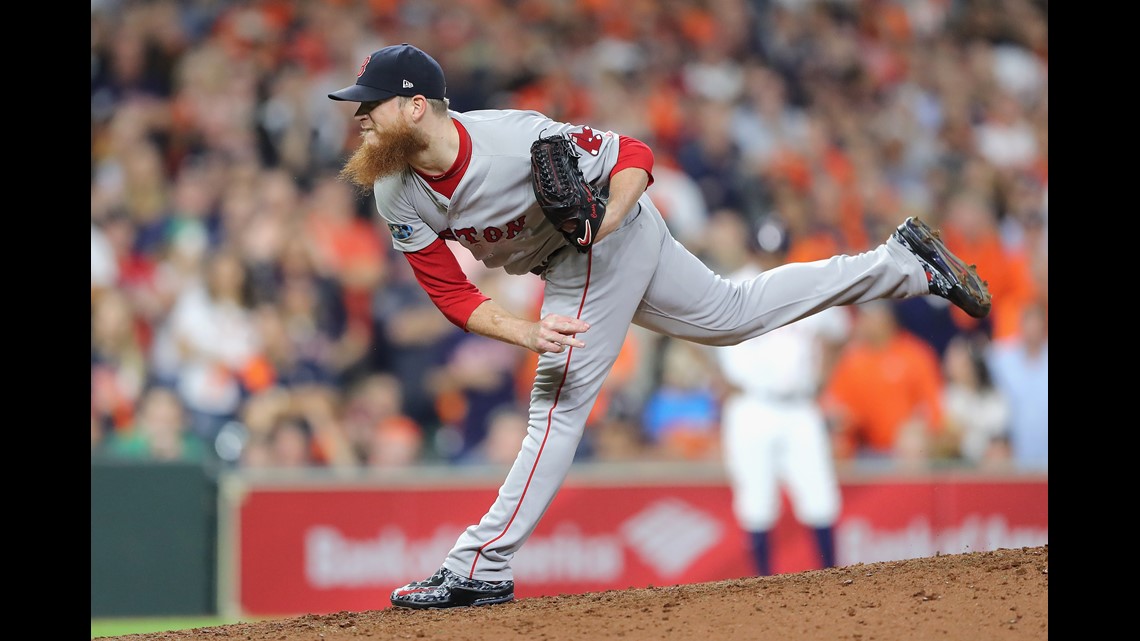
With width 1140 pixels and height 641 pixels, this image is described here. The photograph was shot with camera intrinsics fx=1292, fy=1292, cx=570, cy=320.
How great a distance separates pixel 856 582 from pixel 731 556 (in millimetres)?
3758

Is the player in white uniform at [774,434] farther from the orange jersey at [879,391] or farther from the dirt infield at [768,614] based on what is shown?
the dirt infield at [768,614]

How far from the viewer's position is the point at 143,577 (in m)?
7.52

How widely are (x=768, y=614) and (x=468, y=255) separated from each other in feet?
16.5

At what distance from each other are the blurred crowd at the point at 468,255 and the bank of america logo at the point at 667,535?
638 millimetres

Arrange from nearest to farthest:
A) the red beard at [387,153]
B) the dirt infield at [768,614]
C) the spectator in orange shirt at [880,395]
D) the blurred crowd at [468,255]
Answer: the dirt infield at [768,614] → the red beard at [387,153] → the blurred crowd at [468,255] → the spectator in orange shirt at [880,395]

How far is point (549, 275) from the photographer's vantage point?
4430 millimetres

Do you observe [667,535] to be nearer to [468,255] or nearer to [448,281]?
[468,255]

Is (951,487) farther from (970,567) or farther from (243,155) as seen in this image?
(243,155)

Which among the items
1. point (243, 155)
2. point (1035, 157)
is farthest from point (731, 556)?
point (1035, 157)

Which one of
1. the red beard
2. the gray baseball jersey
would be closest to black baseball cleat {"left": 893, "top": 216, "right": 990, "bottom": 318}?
the gray baseball jersey

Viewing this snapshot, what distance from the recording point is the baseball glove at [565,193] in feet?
13.0

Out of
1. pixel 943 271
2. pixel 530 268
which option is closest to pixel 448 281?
pixel 530 268

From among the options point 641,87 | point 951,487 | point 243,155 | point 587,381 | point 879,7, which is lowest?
point 951,487

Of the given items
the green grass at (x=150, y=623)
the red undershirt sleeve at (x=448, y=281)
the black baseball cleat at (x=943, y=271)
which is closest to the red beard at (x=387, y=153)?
the red undershirt sleeve at (x=448, y=281)
